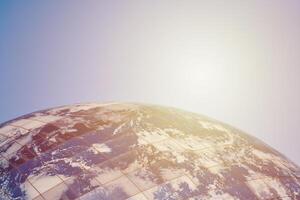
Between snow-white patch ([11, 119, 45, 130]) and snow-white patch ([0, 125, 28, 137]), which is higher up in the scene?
snow-white patch ([11, 119, 45, 130])

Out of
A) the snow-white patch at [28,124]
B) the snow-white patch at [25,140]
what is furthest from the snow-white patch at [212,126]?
the snow-white patch at [25,140]

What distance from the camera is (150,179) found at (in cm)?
845

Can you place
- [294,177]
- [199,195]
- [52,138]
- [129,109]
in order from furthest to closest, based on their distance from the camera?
[129,109]
[294,177]
[52,138]
[199,195]

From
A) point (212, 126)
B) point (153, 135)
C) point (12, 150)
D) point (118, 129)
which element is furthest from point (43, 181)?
point (212, 126)

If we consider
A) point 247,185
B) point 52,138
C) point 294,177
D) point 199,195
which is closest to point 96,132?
point 52,138

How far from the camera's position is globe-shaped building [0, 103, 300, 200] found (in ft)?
27.1

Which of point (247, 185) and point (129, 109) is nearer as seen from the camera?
point (247, 185)

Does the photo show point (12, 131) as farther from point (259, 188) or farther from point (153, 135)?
point (259, 188)

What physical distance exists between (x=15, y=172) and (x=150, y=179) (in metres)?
2.72

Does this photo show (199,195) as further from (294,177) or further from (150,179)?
(294,177)

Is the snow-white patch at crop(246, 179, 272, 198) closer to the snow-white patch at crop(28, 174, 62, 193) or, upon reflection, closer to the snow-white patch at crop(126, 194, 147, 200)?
the snow-white patch at crop(126, 194, 147, 200)

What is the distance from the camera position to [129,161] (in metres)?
8.83

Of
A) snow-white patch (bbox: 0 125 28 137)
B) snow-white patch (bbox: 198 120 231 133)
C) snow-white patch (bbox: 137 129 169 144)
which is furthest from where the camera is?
snow-white patch (bbox: 198 120 231 133)

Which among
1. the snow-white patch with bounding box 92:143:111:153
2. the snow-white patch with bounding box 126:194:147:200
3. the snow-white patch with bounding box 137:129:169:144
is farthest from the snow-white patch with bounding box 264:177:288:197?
the snow-white patch with bounding box 92:143:111:153
